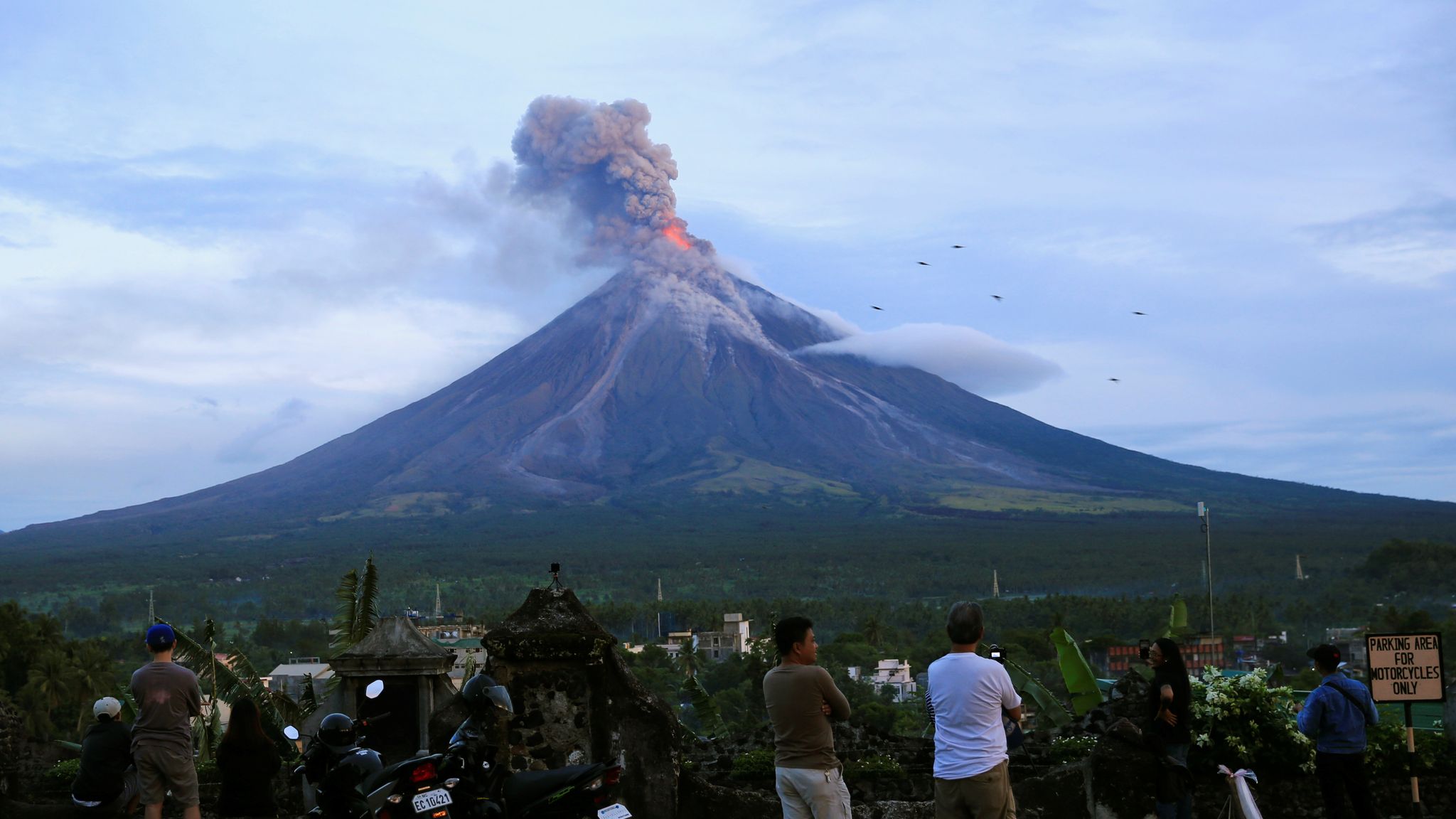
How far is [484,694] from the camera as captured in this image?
7086 mm

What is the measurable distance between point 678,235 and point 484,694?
178598 millimetres

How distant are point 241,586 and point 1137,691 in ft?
383

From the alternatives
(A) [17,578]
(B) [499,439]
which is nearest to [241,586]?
(A) [17,578]

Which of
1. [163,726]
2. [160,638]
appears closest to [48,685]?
[163,726]

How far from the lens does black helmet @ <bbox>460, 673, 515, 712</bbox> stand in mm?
6980

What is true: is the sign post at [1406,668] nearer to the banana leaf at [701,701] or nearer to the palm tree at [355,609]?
the banana leaf at [701,701]

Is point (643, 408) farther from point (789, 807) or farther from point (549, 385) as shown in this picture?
point (789, 807)

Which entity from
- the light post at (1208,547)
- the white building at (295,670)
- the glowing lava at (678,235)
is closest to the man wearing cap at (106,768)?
the light post at (1208,547)

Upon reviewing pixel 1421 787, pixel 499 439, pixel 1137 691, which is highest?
pixel 499 439

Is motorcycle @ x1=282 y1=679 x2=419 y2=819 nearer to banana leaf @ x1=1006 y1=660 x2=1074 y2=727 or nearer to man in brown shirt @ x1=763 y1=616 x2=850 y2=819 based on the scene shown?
man in brown shirt @ x1=763 y1=616 x2=850 y2=819

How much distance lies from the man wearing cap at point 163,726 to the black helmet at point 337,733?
3.56 ft

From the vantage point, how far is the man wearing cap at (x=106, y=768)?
26.6 feet

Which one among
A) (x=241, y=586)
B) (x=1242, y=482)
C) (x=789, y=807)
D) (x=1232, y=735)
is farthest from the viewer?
(x=1242, y=482)

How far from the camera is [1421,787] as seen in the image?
10.1 m
